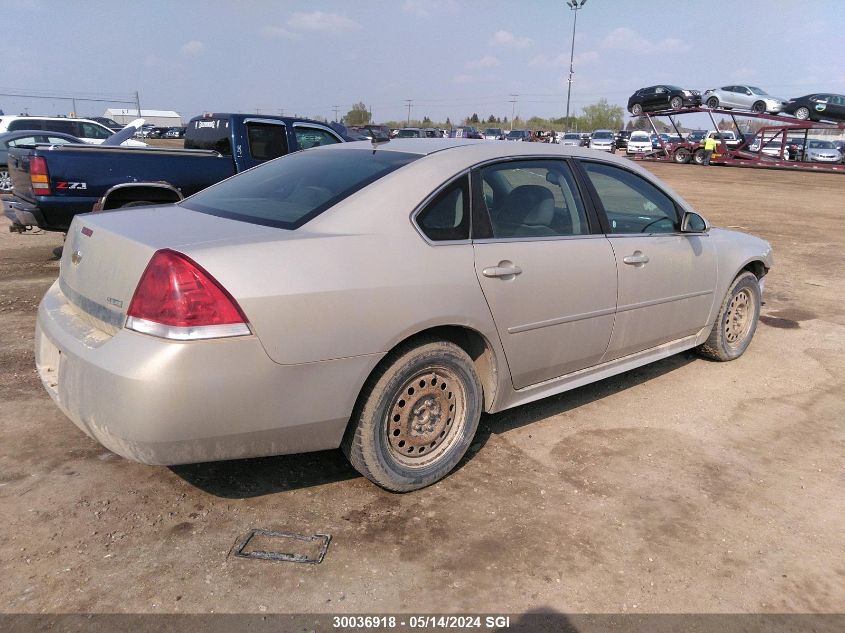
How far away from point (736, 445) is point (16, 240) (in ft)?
32.4

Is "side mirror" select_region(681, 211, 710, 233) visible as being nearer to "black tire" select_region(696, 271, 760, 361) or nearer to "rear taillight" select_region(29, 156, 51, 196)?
"black tire" select_region(696, 271, 760, 361)

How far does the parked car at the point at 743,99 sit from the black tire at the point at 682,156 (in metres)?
3.28

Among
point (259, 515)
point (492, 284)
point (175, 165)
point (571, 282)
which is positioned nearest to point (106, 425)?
point (259, 515)

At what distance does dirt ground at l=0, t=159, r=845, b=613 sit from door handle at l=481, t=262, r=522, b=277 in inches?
40.0

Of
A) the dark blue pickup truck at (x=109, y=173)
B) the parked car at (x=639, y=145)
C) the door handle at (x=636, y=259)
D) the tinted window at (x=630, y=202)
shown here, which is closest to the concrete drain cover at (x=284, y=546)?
the door handle at (x=636, y=259)

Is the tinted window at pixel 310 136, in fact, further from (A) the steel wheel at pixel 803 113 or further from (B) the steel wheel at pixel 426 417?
(A) the steel wheel at pixel 803 113

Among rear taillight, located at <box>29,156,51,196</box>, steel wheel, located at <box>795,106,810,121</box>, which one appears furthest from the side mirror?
steel wheel, located at <box>795,106,810,121</box>

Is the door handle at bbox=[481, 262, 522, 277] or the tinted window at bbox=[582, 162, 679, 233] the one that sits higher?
the tinted window at bbox=[582, 162, 679, 233]

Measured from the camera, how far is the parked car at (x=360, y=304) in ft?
8.20

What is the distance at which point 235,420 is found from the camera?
2.58 meters

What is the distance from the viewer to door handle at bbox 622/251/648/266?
3.92 metres

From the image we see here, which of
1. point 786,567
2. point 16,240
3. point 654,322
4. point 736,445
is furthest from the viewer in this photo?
point 16,240

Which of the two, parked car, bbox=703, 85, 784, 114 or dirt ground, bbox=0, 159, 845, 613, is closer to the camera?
dirt ground, bbox=0, 159, 845, 613

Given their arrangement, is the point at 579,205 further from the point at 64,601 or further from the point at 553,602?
the point at 64,601
